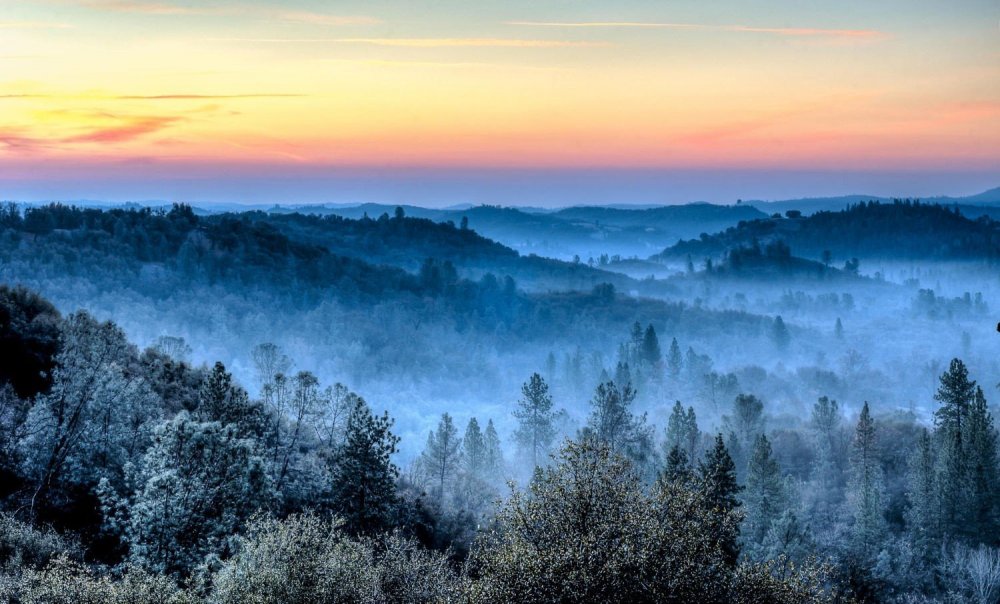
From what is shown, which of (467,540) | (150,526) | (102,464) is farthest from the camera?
(467,540)

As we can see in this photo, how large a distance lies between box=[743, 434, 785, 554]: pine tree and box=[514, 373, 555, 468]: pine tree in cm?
4751

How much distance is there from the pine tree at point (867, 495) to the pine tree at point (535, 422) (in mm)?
46746

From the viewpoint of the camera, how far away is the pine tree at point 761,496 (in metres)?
72.5

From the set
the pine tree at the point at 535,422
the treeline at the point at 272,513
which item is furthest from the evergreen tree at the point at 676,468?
the pine tree at the point at 535,422

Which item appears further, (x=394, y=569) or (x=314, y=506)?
(x=314, y=506)

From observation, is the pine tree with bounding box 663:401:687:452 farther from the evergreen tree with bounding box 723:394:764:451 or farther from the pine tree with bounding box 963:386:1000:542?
the pine tree with bounding box 963:386:1000:542

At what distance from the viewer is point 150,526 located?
110 ft

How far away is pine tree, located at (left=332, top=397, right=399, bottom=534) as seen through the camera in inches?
1988

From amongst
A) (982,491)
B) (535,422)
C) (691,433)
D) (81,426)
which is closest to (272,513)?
(81,426)

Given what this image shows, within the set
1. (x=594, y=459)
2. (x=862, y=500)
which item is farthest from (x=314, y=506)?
(x=862, y=500)

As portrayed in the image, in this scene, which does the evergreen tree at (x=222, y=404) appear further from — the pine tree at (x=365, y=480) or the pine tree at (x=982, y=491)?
the pine tree at (x=982, y=491)

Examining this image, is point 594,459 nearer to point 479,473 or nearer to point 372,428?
point 372,428

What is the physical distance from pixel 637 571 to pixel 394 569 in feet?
47.6

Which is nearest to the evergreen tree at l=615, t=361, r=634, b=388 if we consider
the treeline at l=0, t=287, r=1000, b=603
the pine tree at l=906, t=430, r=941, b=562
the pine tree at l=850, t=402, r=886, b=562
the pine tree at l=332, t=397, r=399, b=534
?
the treeline at l=0, t=287, r=1000, b=603
